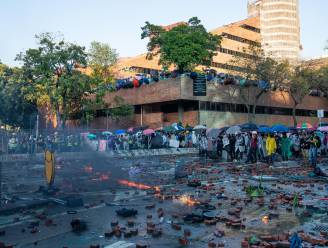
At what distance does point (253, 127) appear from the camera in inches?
1063

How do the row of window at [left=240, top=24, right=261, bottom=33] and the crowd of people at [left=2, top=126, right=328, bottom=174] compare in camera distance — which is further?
the row of window at [left=240, top=24, right=261, bottom=33]

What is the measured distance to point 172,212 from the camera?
28.7 feet

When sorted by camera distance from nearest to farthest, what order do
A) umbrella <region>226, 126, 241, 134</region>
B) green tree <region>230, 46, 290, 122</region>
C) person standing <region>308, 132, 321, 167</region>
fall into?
person standing <region>308, 132, 321, 167</region> → umbrella <region>226, 126, 241, 134</region> → green tree <region>230, 46, 290, 122</region>

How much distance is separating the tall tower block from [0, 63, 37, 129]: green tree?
92.8m

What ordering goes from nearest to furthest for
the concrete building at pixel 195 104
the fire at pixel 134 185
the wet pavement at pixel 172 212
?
1. the wet pavement at pixel 172 212
2. the fire at pixel 134 185
3. the concrete building at pixel 195 104

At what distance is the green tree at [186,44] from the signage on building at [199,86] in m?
3.78

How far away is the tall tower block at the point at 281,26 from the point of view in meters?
123

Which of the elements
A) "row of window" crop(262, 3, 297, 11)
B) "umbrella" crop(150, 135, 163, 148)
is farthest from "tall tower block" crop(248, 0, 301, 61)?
"umbrella" crop(150, 135, 163, 148)

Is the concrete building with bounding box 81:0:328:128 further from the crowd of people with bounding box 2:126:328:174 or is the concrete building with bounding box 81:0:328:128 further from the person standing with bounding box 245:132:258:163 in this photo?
the person standing with bounding box 245:132:258:163

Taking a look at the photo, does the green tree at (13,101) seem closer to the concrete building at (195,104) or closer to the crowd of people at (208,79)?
the concrete building at (195,104)

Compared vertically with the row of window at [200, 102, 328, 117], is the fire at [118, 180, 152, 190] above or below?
below

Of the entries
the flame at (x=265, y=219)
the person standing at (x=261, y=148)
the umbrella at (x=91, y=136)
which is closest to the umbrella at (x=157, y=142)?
the umbrella at (x=91, y=136)

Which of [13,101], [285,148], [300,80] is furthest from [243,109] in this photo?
[13,101]

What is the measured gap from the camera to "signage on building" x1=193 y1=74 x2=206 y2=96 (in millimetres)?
41688
